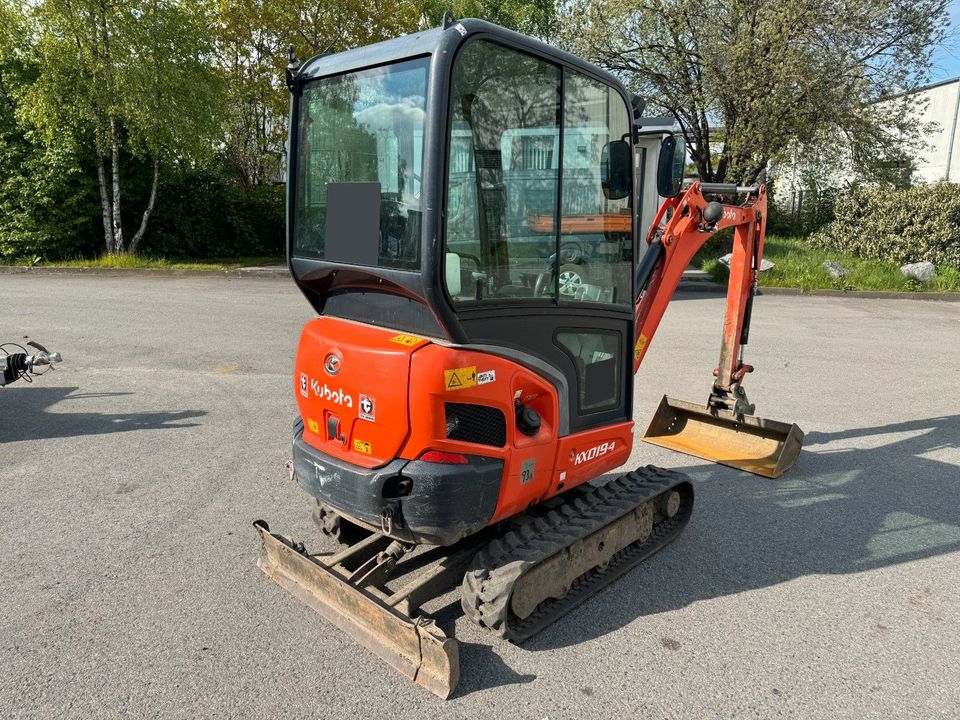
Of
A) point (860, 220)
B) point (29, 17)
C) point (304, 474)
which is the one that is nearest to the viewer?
point (304, 474)

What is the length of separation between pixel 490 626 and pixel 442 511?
1.90 ft

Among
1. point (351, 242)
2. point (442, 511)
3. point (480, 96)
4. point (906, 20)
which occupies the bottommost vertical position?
point (442, 511)

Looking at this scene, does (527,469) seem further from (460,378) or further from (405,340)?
(405,340)

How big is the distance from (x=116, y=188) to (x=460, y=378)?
16779mm

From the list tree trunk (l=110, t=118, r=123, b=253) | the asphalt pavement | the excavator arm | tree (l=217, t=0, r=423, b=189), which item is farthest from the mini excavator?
tree (l=217, t=0, r=423, b=189)

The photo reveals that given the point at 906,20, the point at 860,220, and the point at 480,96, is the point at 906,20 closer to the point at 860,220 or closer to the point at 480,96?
the point at 860,220

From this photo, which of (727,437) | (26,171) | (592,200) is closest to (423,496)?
(592,200)

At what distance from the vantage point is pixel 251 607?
3562 millimetres

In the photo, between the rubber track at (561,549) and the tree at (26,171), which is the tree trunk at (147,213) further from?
the rubber track at (561,549)

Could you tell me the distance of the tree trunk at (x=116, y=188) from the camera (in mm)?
16484

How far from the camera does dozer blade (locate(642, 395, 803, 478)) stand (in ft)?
17.8

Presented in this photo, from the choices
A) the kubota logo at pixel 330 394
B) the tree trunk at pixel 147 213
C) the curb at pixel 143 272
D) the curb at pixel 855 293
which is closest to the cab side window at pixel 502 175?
the kubota logo at pixel 330 394

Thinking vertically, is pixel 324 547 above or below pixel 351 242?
below

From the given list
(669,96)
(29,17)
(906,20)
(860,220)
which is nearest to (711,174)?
(669,96)
